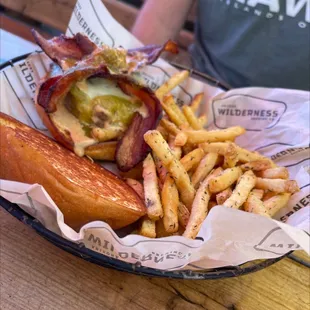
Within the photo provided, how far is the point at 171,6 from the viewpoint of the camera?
193 cm

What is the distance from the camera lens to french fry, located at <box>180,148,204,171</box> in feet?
3.66

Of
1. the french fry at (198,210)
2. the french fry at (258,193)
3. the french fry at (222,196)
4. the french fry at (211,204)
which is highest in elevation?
the french fry at (258,193)

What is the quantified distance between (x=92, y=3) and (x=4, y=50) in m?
0.41

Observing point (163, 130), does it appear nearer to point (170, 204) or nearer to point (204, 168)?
point (204, 168)

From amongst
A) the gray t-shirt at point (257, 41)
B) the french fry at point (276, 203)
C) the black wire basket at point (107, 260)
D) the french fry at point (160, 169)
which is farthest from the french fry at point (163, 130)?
the gray t-shirt at point (257, 41)

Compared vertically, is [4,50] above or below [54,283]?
Answer: above

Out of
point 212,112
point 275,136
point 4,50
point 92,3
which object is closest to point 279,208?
point 275,136

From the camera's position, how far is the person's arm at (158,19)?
75.9 inches

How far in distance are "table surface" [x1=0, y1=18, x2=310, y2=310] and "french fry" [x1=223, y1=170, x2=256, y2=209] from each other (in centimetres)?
20

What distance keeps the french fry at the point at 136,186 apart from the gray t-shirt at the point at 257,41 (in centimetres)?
91

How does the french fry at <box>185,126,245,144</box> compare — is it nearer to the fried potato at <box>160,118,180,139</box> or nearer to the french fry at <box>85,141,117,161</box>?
the fried potato at <box>160,118,180,139</box>

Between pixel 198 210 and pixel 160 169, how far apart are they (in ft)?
0.59

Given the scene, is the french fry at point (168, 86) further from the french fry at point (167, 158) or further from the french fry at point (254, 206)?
the french fry at point (254, 206)

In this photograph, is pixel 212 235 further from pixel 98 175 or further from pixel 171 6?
pixel 171 6
